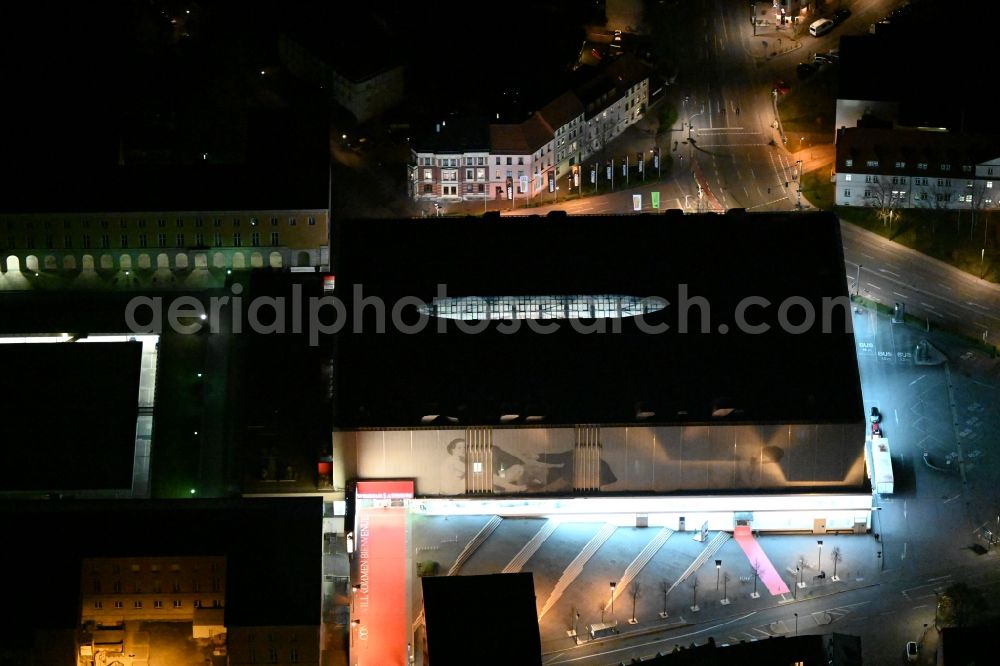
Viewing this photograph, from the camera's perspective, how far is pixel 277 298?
16512cm

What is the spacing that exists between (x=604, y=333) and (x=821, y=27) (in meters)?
43.8

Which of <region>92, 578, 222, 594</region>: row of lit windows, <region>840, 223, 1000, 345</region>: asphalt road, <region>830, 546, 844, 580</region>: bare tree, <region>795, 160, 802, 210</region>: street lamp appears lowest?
<region>92, 578, 222, 594</region>: row of lit windows

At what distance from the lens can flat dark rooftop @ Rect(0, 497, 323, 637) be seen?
13988cm

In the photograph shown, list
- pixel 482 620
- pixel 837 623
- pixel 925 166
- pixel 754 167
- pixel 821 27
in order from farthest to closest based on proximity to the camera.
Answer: pixel 821 27 < pixel 754 167 < pixel 925 166 < pixel 837 623 < pixel 482 620

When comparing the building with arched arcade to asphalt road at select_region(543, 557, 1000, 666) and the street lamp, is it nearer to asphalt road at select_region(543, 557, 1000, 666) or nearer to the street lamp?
the street lamp

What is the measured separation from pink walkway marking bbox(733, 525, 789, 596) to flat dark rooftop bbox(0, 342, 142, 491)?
120ft

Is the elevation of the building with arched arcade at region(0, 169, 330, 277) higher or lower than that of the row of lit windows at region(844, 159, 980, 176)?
lower

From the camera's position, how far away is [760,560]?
150 m

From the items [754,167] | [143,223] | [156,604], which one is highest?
[754,167]

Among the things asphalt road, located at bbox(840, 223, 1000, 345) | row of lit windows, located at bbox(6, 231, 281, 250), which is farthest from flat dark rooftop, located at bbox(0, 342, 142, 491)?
asphalt road, located at bbox(840, 223, 1000, 345)

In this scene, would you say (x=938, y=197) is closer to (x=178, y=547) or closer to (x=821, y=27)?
(x=821, y=27)

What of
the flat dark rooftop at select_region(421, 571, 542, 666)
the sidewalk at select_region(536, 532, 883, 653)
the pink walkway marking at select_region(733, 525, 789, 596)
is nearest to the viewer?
the flat dark rooftop at select_region(421, 571, 542, 666)

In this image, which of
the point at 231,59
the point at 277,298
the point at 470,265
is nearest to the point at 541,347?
the point at 470,265

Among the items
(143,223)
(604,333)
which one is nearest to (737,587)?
(604,333)
